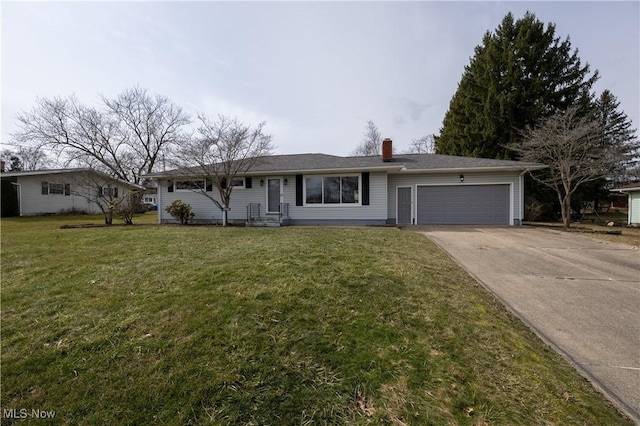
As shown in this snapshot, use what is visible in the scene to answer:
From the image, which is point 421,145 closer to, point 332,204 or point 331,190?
point 331,190

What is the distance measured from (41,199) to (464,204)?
27.9m

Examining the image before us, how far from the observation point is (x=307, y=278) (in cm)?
375

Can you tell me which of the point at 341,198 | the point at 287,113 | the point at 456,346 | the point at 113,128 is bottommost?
the point at 456,346

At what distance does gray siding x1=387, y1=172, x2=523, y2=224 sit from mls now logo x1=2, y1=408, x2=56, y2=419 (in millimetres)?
11960

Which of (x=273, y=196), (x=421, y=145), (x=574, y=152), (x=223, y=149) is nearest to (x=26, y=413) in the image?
(x=223, y=149)

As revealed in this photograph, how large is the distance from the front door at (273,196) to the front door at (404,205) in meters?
5.63

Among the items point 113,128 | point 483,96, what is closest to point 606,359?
point 483,96

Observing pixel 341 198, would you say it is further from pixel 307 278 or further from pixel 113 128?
pixel 113 128

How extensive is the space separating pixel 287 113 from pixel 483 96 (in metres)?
14.2

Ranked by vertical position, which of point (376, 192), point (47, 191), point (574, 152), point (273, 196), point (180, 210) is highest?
point (574, 152)

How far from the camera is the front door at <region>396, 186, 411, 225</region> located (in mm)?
12977

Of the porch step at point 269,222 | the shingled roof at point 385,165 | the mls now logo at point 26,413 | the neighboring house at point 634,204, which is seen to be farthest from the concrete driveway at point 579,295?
the neighboring house at point 634,204

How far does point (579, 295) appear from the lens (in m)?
3.87

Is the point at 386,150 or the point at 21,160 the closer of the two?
the point at 386,150
